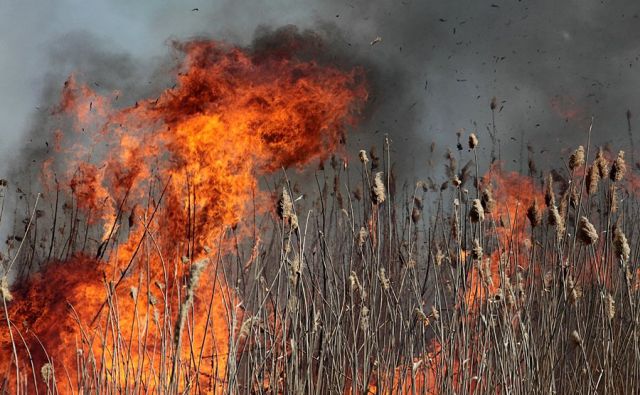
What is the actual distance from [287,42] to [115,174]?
1741mm

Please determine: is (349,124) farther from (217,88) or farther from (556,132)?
(556,132)

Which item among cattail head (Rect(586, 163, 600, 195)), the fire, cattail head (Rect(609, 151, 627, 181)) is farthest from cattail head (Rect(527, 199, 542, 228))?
the fire

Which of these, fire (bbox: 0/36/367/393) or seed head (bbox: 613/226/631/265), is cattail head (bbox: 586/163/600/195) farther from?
fire (bbox: 0/36/367/393)

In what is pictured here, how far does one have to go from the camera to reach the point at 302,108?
510cm

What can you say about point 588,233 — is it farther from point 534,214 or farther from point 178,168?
point 178,168

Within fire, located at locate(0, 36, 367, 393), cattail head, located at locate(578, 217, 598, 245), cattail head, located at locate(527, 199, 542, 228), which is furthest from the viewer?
fire, located at locate(0, 36, 367, 393)

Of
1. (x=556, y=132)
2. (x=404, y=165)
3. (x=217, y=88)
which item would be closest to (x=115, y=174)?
(x=217, y=88)

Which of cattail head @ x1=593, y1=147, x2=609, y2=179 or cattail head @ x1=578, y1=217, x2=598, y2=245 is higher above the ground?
cattail head @ x1=593, y1=147, x2=609, y2=179

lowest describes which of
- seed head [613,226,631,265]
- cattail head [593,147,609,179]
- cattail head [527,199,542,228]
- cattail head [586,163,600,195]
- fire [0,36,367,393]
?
seed head [613,226,631,265]

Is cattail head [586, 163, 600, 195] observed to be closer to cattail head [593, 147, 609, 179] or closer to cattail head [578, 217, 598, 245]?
cattail head [593, 147, 609, 179]

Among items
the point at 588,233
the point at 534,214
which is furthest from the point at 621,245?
the point at 534,214

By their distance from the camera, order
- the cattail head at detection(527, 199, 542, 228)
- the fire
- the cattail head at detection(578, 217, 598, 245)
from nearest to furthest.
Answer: the cattail head at detection(578, 217, 598, 245)
the cattail head at detection(527, 199, 542, 228)
the fire

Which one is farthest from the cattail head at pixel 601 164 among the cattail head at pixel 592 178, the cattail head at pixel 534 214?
the cattail head at pixel 534 214

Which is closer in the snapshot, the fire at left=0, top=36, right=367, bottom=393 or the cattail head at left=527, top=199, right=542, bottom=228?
the cattail head at left=527, top=199, right=542, bottom=228
